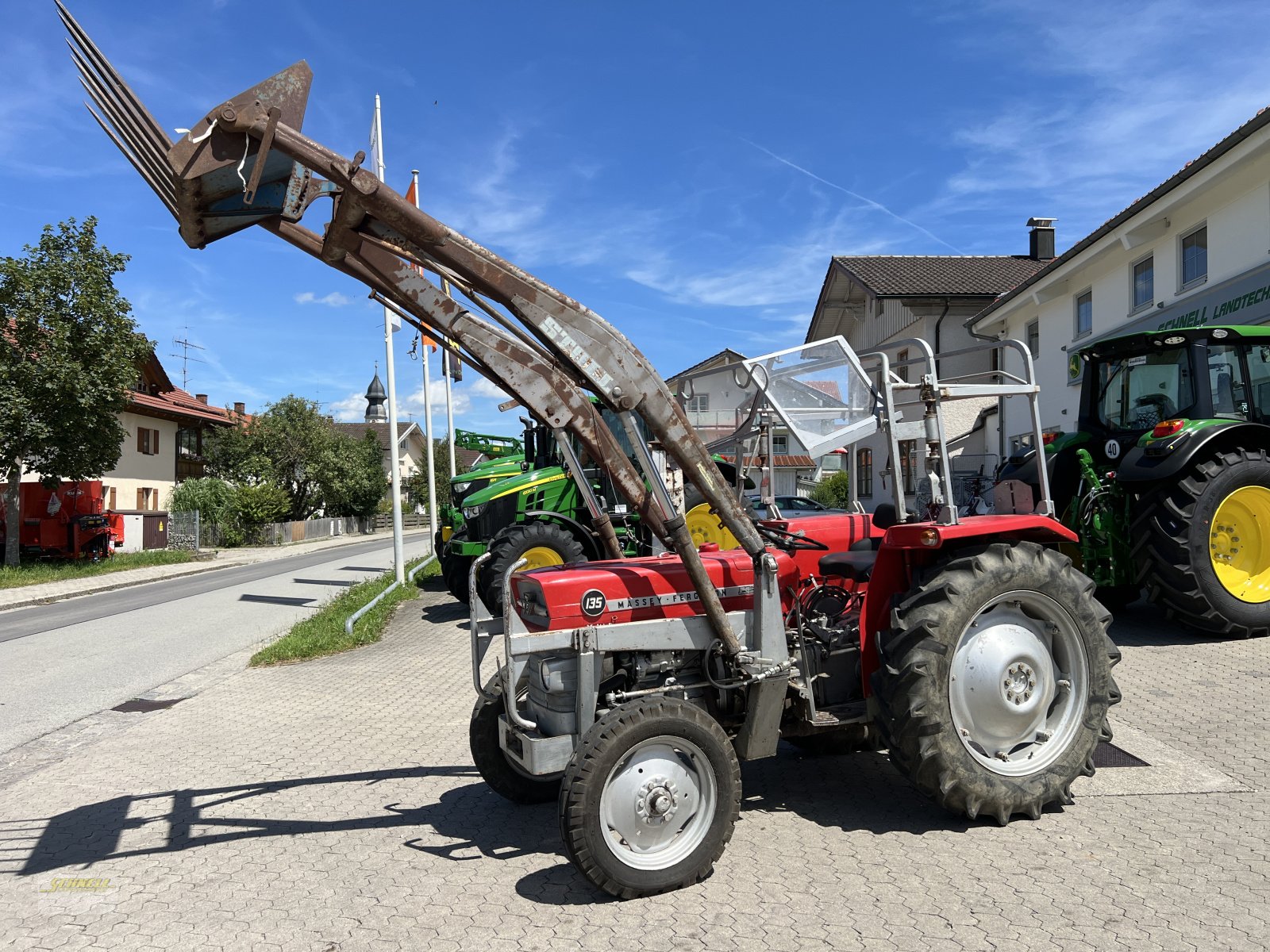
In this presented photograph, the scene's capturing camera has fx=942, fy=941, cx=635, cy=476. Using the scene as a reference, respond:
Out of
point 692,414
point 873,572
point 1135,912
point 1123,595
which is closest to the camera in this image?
point 1135,912

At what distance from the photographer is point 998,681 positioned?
446 centimetres

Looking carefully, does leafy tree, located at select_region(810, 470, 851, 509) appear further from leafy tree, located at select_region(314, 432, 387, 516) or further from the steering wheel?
leafy tree, located at select_region(314, 432, 387, 516)

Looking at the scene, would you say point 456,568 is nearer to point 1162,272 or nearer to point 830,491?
point 1162,272

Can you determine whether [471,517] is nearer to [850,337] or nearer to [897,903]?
[897,903]

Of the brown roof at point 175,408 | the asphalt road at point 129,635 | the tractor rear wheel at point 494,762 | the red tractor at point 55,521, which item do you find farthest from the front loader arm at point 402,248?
the brown roof at point 175,408

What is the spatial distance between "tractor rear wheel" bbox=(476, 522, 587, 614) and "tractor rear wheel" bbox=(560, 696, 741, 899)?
6.55 metres

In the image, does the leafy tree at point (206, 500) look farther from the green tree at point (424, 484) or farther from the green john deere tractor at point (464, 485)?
the green tree at point (424, 484)

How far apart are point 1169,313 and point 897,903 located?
635 inches

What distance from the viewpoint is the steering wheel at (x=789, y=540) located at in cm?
498

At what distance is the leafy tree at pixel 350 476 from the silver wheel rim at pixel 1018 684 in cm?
4345

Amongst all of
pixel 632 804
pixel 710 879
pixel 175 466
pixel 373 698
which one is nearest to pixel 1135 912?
pixel 710 879

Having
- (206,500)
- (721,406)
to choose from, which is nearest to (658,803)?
(721,406)

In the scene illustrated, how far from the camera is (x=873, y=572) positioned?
464 cm

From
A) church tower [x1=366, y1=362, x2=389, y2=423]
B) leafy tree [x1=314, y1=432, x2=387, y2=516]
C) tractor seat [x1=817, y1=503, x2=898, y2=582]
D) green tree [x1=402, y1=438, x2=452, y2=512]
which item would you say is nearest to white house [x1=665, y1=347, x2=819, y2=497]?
tractor seat [x1=817, y1=503, x2=898, y2=582]
